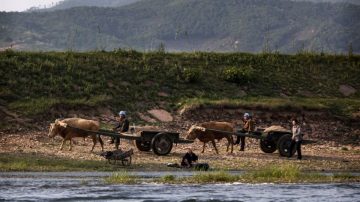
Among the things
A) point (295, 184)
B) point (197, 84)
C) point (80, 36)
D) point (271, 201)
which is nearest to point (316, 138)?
point (197, 84)

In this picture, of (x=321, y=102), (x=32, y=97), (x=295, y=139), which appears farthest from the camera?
(x=321, y=102)

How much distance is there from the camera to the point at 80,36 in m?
172

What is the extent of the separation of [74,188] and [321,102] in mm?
25543

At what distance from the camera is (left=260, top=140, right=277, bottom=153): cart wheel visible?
39938 mm

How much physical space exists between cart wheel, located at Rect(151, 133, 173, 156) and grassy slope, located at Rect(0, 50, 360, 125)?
8.69m

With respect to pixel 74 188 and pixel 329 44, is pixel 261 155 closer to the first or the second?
pixel 74 188

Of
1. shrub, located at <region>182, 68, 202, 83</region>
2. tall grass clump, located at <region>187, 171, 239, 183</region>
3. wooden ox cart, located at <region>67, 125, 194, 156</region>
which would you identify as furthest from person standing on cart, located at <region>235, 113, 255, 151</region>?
shrub, located at <region>182, 68, 202, 83</region>

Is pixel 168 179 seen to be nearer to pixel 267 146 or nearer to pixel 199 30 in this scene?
pixel 267 146

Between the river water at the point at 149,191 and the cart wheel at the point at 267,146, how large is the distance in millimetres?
9087

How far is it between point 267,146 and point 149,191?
12713mm

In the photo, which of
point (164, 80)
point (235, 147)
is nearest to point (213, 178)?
point (235, 147)

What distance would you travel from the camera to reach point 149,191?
28234 mm

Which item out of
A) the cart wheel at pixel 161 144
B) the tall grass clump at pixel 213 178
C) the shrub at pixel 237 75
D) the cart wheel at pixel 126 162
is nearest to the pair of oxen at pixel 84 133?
the cart wheel at pixel 161 144

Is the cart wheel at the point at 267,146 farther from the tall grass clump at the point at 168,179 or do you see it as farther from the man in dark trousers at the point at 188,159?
the tall grass clump at the point at 168,179
